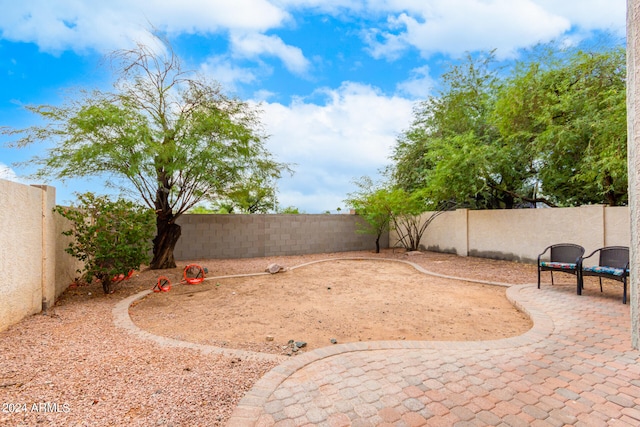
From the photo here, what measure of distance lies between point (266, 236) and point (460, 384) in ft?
29.9

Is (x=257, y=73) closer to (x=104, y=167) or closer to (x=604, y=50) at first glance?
(x=104, y=167)

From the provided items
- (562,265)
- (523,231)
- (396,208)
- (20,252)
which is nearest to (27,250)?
(20,252)

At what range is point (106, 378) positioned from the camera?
94.5 inches

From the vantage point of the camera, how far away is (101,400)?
211 centimetres

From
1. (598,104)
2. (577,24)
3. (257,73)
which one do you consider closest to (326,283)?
(257,73)

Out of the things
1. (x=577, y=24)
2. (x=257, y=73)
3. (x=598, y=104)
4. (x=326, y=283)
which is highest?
(x=577, y=24)

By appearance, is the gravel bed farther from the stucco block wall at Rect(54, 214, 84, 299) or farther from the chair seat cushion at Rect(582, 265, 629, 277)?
the chair seat cushion at Rect(582, 265, 629, 277)

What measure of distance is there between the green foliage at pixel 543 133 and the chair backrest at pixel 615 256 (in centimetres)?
194

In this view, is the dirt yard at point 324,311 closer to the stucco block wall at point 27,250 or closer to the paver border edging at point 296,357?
the paver border edging at point 296,357

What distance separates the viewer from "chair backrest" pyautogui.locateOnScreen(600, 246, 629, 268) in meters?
4.91

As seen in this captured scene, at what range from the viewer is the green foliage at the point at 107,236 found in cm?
491

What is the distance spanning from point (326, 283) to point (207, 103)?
516 centimetres

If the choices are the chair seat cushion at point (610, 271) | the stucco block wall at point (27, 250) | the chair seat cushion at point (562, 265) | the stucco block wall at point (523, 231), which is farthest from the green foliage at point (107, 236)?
the stucco block wall at point (523, 231)

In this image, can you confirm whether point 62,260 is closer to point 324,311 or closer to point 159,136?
point 159,136
